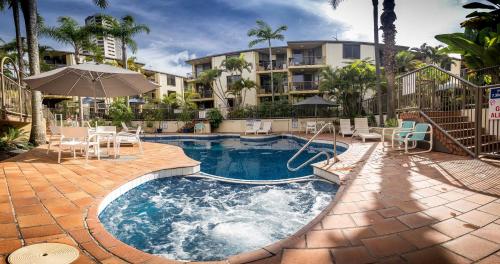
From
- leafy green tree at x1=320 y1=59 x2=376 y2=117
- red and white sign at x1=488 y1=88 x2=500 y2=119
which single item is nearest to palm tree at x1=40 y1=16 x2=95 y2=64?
leafy green tree at x1=320 y1=59 x2=376 y2=117

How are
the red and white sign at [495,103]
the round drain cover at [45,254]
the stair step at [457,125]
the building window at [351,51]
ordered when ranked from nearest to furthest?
the round drain cover at [45,254], the red and white sign at [495,103], the stair step at [457,125], the building window at [351,51]

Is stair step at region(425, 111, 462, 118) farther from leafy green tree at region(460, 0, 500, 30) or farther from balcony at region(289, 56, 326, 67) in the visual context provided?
balcony at region(289, 56, 326, 67)

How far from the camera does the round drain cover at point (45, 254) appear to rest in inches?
76.0

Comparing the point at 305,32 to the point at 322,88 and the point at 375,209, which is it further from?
the point at 375,209

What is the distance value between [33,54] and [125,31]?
17252 mm

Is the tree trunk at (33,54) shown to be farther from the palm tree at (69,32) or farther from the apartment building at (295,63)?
the apartment building at (295,63)

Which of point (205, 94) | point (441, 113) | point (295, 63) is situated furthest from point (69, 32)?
point (441, 113)

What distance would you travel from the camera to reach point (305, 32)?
3027 centimetres

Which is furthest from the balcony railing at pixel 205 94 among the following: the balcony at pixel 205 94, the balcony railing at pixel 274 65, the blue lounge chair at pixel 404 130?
the blue lounge chair at pixel 404 130

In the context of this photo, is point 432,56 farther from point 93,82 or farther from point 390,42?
point 93,82

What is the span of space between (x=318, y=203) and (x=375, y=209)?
4.55 ft

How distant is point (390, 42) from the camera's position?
12227 mm

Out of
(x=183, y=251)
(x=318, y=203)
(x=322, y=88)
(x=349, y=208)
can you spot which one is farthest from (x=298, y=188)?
(x=322, y=88)

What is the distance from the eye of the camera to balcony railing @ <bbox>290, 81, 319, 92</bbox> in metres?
28.9
